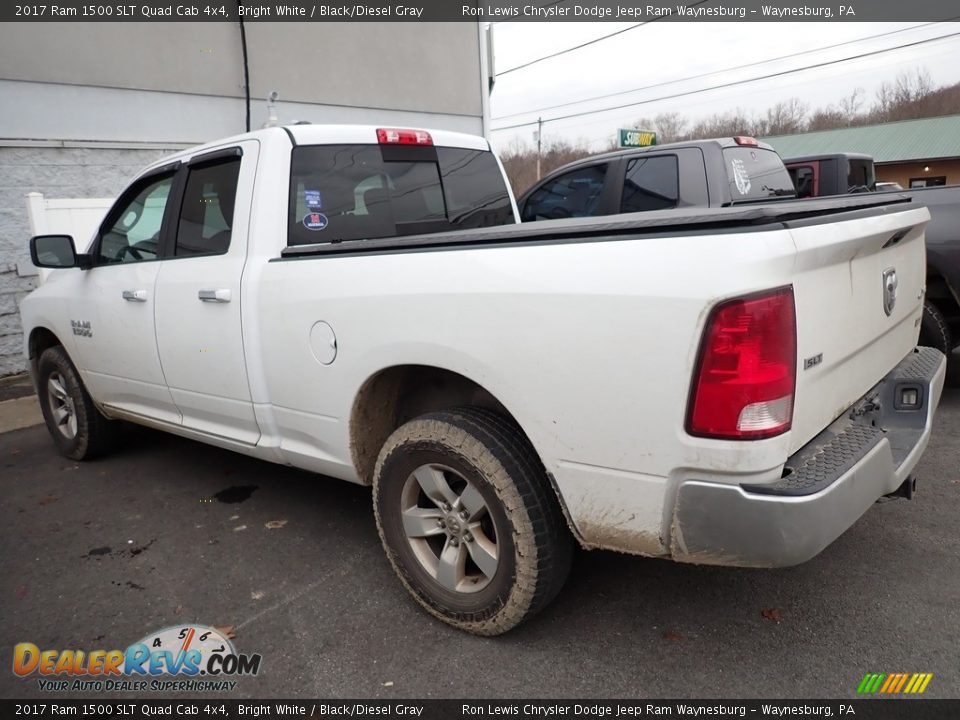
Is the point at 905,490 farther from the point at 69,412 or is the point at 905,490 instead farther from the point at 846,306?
the point at 69,412

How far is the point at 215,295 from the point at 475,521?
1704 mm

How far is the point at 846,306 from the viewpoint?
2275mm

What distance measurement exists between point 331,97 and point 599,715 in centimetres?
1006

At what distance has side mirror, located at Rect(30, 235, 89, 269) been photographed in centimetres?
420

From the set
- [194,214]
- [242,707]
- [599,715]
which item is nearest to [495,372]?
[599,715]

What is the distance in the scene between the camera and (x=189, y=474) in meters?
4.62

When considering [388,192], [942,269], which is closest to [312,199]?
[388,192]

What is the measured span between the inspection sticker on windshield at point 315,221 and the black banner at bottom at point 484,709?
80.8 inches

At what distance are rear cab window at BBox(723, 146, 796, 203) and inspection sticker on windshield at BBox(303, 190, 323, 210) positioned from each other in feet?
11.6

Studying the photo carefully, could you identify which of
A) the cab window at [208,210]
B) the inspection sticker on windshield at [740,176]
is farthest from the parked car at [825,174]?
the cab window at [208,210]

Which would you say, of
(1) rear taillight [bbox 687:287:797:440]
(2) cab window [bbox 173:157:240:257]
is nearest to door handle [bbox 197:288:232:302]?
(2) cab window [bbox 173:157:240:257]

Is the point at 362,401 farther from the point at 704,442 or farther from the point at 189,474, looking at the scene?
the point at 189,474

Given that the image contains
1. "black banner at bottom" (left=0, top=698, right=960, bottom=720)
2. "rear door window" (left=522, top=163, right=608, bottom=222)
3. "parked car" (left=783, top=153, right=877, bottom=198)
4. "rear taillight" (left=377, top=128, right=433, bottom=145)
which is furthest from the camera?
"parked car" (left=783, top=153, right=877, bottom=198)

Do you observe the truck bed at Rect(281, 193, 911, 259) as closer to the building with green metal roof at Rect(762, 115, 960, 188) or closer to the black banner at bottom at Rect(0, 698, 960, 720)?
the black banner at bottom at Rect(0, 698, 960, 720)
